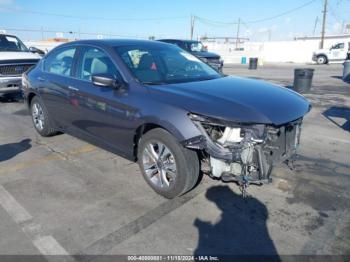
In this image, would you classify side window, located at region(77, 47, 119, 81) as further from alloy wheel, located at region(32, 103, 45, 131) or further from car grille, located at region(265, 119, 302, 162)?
car grille, located at region(265, 119, 302, 162)

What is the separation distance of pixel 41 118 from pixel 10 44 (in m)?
6.16

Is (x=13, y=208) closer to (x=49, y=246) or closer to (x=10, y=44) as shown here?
(x=49, y=246)

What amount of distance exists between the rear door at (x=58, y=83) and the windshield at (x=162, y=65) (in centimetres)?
112

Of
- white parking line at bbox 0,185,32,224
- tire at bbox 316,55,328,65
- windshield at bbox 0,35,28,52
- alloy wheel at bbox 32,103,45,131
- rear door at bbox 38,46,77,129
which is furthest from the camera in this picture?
tire at bbox 316,55,328,65

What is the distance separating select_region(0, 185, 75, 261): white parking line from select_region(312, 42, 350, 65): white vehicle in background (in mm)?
35590

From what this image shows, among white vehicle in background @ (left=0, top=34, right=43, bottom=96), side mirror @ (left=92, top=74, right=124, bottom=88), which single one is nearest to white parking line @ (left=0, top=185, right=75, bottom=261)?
side mirror @ (left=92, top=74, right=124, bottom=88)

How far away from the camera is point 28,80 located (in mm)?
6215

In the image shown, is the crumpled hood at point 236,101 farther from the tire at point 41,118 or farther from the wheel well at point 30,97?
the wheel well at point 30,97

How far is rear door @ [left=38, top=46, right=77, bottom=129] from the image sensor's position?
5.05 meters

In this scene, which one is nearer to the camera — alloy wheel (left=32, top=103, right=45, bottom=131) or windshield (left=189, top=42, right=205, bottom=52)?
alloy wheel (left=32, top=103, right=45, bottom=131)

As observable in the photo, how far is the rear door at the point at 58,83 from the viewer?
5.05 m

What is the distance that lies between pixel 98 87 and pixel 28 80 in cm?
255

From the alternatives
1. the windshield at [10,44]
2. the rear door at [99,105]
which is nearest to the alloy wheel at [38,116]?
the rear door at [99,105]

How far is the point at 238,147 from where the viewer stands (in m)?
3.31
